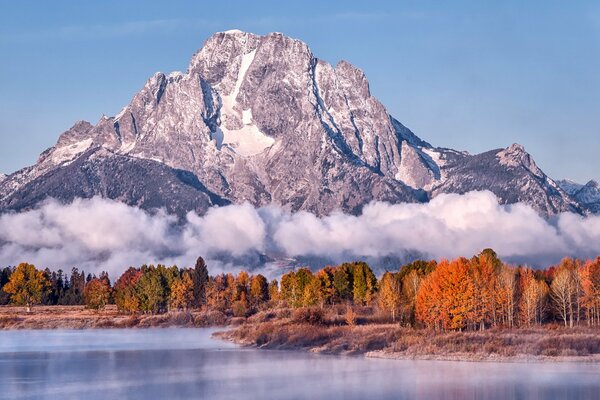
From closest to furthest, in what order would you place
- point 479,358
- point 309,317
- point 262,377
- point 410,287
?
point 262,377 → point 479,358 → point 309,317 → point 410,287

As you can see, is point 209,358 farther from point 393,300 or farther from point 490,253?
point 490,253

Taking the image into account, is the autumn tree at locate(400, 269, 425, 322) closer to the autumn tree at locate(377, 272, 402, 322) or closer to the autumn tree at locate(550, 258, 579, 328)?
the autumn tree at locate(377, 272, 402, 322)

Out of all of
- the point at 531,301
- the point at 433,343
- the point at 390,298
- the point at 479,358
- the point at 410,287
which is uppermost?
the point at 410,287

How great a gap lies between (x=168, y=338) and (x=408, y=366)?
7308 centimetres

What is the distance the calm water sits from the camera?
82.6m

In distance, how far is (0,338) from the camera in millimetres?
170000

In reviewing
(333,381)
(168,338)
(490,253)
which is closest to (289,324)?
(168,338)

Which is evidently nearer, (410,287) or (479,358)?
(479,358)

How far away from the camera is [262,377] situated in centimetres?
9525

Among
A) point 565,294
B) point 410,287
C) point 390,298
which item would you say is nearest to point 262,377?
point 565,294

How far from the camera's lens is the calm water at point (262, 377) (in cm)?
8256

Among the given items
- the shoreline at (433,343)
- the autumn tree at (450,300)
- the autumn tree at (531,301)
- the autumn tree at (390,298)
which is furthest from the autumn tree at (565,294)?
the autumn tree at (390,298)

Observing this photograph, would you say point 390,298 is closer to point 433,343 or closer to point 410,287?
point 410,287

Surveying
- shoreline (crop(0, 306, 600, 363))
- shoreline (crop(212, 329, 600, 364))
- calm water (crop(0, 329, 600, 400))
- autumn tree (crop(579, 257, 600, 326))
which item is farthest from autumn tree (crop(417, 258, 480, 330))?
calm water (crop(0, 329, 600, 400))
